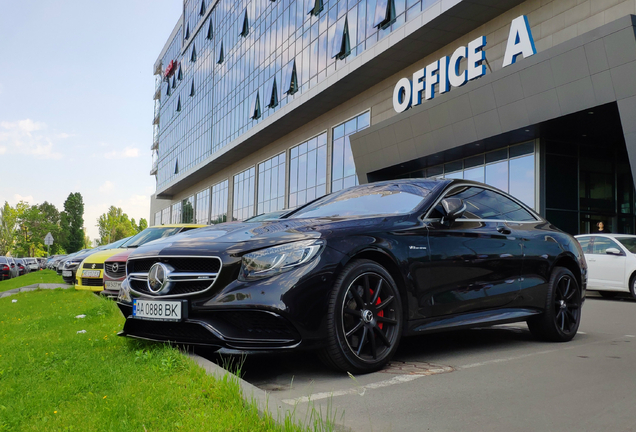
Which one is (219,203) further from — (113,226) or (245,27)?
(113,226)

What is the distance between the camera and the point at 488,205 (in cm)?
549

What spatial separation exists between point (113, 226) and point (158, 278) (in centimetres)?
13323

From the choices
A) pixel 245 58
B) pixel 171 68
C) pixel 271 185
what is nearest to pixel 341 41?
pixel 271 185

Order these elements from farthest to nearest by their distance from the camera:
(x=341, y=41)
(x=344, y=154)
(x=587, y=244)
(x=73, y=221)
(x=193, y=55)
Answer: (x=73, y=221)
(x=193, y=55)
(x=344, y=154)
(x=341, y=41)
(x=587, y=244)

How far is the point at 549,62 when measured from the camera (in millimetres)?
16844

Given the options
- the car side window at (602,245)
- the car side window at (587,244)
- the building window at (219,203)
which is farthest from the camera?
the building window at (219,203)

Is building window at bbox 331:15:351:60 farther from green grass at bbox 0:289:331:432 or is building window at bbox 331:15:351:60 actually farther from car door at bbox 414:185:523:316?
green grass at bbox 0:289:331:432

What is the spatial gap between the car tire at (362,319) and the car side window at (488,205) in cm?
113

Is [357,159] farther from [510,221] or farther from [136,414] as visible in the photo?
[136,414]

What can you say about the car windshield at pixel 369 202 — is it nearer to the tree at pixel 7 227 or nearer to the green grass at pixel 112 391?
the green grass at pixel 112 391

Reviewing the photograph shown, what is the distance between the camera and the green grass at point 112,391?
2.62 m

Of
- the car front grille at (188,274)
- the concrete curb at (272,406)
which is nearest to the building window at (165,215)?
the car front grille at (188,274)

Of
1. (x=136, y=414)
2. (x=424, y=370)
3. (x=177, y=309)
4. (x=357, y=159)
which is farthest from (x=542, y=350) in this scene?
(x=357, y=159)

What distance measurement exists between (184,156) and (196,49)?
37.2 ft
